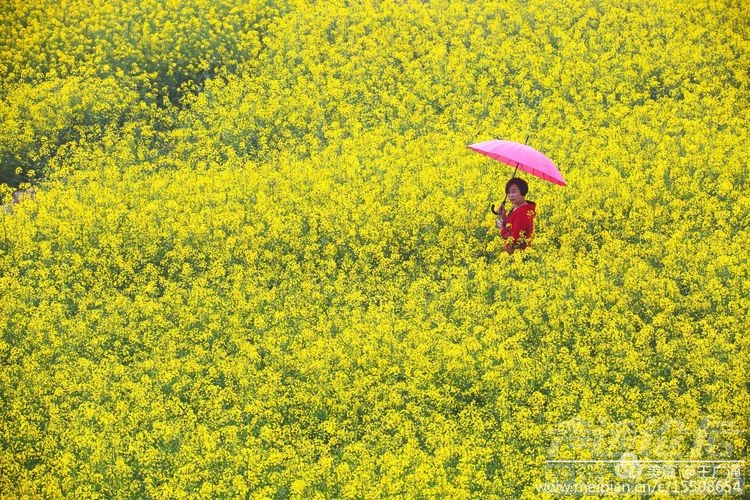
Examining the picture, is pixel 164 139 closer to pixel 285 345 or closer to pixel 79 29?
pixel 79 29

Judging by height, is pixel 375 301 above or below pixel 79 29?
below

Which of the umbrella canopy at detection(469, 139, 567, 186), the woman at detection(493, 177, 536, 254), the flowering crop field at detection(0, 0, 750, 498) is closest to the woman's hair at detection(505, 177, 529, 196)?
the woman at detection(493, 177, 536, 254)

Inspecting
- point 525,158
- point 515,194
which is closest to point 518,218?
point 515,194

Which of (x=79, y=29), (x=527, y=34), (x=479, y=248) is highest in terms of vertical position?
(x=527, y=34)

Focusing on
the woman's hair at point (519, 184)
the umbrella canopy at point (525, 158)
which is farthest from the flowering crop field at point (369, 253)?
the umbrella canopy at point (525, 158)

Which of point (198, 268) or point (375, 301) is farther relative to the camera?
point (198, 268)

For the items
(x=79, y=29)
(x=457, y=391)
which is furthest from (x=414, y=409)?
(x=79, y=29)
